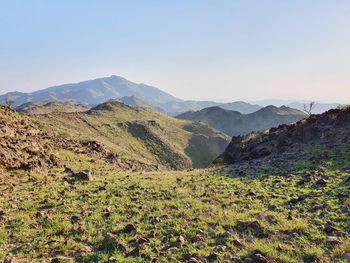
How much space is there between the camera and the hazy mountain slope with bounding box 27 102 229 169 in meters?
85.8

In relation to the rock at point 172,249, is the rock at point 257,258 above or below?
above

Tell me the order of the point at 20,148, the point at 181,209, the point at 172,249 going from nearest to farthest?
the point at 172,249, the point at 181,209, the point at 20,148

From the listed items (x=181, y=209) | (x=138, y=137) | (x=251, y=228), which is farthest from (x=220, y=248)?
(x=138, y=137)

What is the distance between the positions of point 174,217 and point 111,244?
13.5 ft

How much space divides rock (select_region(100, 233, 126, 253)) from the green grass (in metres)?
0.05

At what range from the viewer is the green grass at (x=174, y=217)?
39.4 feet

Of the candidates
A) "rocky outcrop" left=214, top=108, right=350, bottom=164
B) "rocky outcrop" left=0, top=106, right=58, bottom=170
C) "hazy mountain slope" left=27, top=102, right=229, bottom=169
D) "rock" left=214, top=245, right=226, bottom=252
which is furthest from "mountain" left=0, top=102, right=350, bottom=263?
"hazy mountain slope" left=27, top=102, right=229, bottom=169

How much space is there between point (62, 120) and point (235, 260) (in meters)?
85.6

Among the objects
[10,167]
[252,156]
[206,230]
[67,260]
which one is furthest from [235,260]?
[252,156]

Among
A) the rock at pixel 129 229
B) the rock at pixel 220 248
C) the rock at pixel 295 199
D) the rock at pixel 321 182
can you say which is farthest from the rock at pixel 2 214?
the rock at pixel 321 182

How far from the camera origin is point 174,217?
53.0 ft

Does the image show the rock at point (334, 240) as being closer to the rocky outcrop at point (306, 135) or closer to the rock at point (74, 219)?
the rock at point (74, 219)

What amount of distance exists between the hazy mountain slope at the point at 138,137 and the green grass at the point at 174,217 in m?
46.7

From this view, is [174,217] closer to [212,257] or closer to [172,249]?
[172,249]
